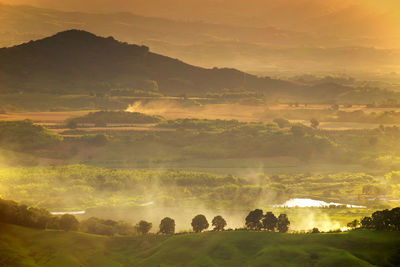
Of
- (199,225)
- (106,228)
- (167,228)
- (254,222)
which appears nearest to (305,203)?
(254,222)

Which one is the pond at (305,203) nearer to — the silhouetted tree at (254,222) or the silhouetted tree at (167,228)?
the silhouetted tree at (254,222)

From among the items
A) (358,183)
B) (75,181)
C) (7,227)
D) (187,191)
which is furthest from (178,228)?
(358,183)

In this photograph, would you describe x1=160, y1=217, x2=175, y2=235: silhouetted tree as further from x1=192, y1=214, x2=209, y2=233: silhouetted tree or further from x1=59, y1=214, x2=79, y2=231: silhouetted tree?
x1=59, y1=214, x2=79, y2=231: silhouetted tree

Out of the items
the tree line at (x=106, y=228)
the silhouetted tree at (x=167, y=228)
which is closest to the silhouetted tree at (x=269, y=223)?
the tree line at (x=106, y=228)

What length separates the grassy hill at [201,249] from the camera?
9225 centimetres

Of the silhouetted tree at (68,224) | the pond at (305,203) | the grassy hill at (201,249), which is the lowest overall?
the grassy hill at (201,249)

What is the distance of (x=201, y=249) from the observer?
341ft

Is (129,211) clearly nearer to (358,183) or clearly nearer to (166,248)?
(166,248)

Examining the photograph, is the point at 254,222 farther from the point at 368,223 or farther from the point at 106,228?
the point at 106,228

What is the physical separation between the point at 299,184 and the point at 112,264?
10210 centimetres

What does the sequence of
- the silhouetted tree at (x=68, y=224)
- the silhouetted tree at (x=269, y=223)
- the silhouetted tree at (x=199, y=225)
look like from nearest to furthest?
the silhouetted tree at (x=269, y=223) < the silhouetted tree at (x=68, y=224) < the silhouetted tree at (x=199, y=225)

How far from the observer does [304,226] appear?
132 metres

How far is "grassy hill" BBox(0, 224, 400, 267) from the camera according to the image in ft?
303

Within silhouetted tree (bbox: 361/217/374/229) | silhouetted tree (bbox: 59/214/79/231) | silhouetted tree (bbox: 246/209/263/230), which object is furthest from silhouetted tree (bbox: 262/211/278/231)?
silhouetted tree (bbox: 59/214/79/231)
